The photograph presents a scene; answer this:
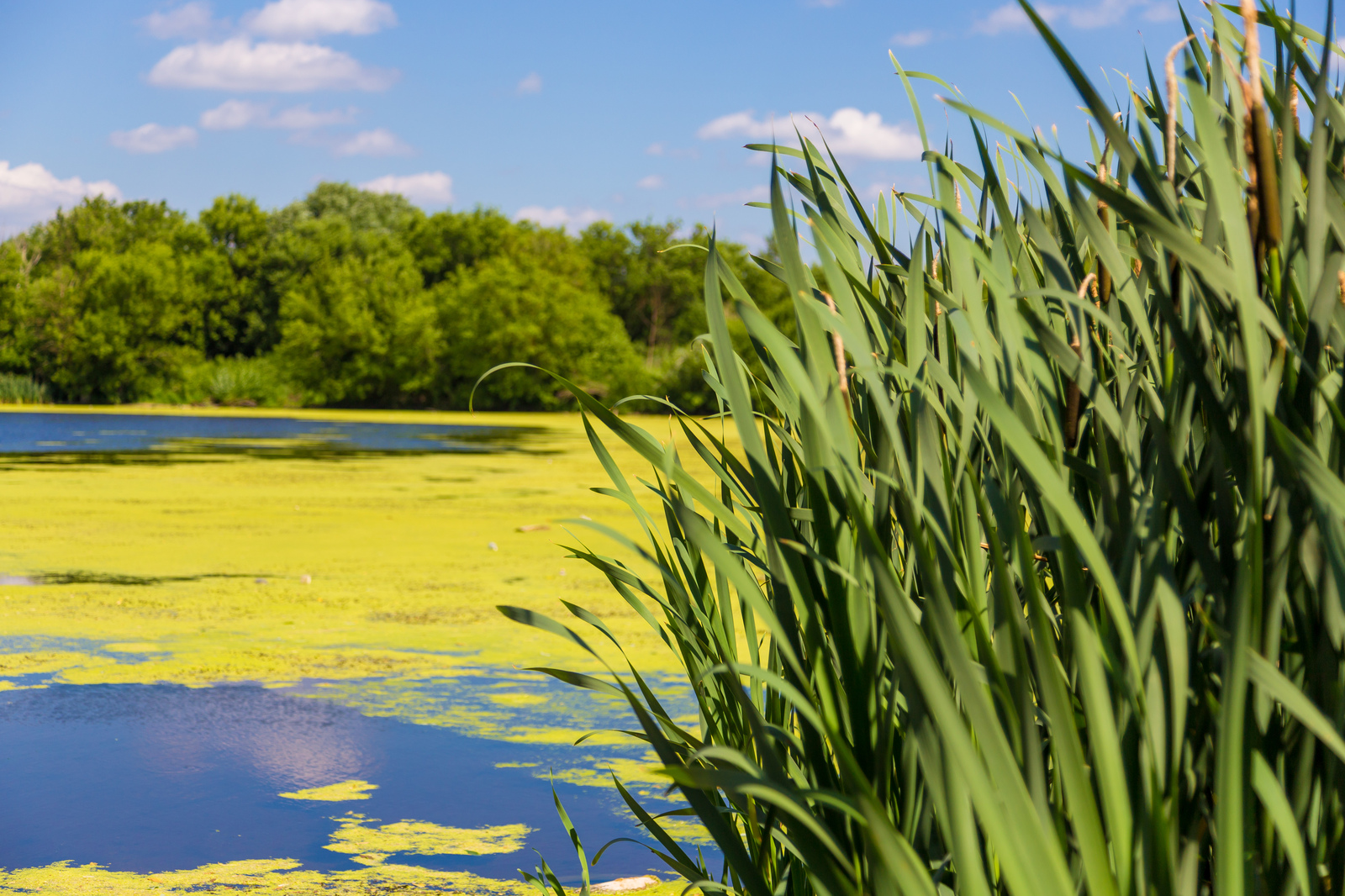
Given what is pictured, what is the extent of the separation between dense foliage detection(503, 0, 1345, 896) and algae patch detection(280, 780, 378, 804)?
1.45 metres

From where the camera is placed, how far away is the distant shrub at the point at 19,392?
22.7 m

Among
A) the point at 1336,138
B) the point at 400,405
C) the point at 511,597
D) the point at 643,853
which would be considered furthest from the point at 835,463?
the point at 400,405

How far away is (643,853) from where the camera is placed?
72.1 inches

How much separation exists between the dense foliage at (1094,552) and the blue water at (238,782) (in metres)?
1.25

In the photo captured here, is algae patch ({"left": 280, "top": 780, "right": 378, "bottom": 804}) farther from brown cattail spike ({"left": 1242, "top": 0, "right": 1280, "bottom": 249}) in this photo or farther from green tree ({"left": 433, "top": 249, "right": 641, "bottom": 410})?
green tree ({"left": 433, "top": 249, "right": 641, "bottom": 410})

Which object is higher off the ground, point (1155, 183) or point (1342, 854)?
point (1155, 183)

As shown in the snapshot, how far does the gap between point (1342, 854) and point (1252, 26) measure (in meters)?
0.42

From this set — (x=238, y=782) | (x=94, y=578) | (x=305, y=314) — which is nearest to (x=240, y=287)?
(x=305, y=314)

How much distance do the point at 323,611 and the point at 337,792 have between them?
1.62 meters

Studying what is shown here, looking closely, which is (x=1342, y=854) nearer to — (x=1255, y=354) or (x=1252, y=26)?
(x=1255, y=354)

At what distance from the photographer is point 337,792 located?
2.00 meters

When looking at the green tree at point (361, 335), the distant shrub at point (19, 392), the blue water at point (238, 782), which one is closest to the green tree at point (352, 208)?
the green tree at point (361, 335)

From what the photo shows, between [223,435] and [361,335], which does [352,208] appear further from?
[223,435]

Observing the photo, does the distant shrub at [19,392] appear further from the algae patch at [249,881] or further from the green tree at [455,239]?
the algae patch at [249,881]
